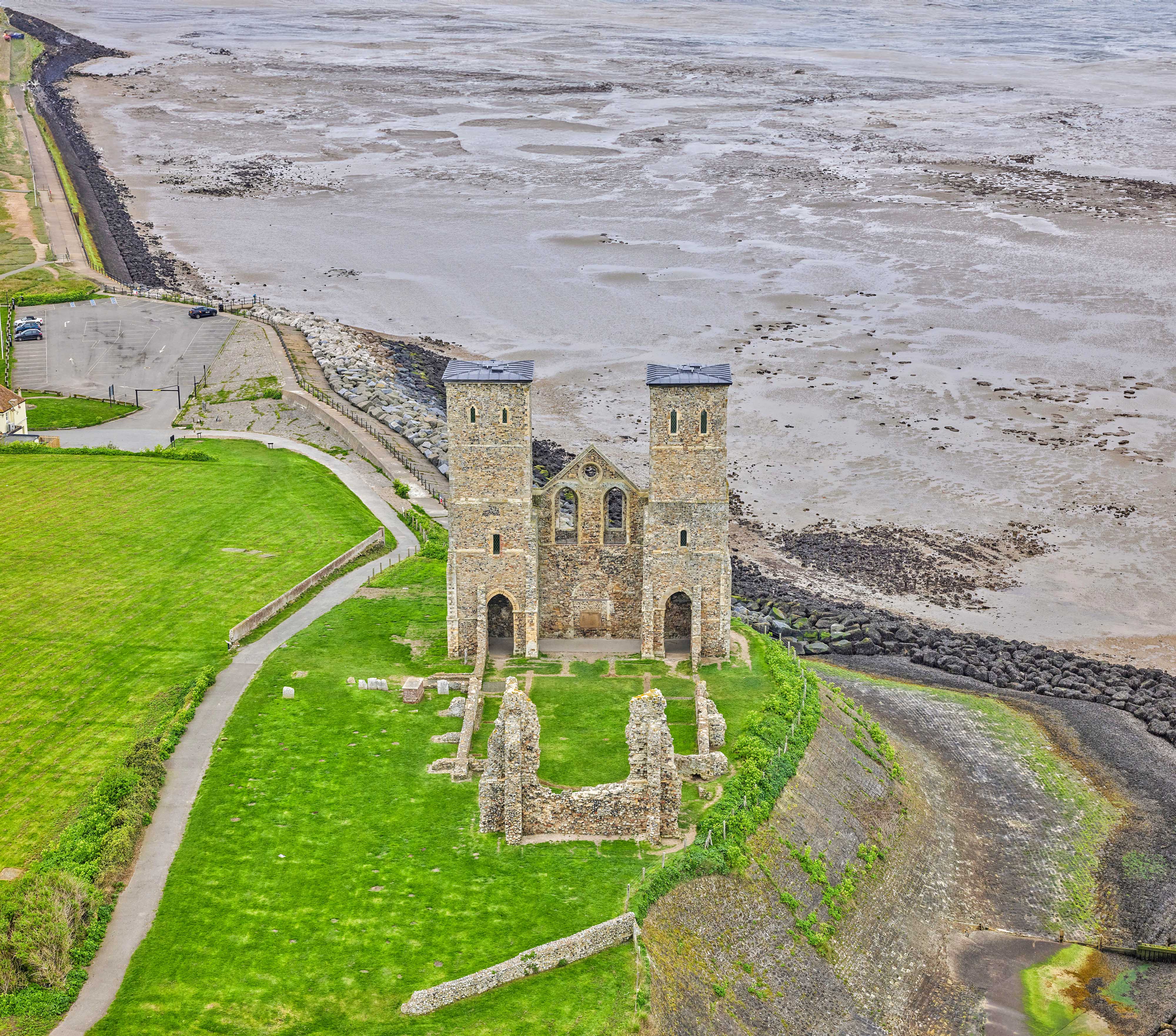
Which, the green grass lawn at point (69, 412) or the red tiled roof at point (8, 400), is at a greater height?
the red tiled roof at point (8, 400)

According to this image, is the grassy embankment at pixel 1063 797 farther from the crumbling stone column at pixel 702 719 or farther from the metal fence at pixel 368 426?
the metal fence at pixel 368 426

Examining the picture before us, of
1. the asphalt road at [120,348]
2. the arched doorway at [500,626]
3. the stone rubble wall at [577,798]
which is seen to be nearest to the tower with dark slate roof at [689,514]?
the arched doorway at [500,626]

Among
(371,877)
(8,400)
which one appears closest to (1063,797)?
(371,877)

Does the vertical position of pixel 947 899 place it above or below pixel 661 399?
below

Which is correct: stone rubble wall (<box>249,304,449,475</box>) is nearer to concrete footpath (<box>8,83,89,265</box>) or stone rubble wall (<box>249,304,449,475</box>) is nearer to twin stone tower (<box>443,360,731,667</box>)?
concrete footpath (<box>8,83,89,265</box>)

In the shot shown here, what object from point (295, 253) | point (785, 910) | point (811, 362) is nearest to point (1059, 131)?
point (811, 362)

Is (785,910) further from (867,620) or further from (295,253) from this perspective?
(295,253)
